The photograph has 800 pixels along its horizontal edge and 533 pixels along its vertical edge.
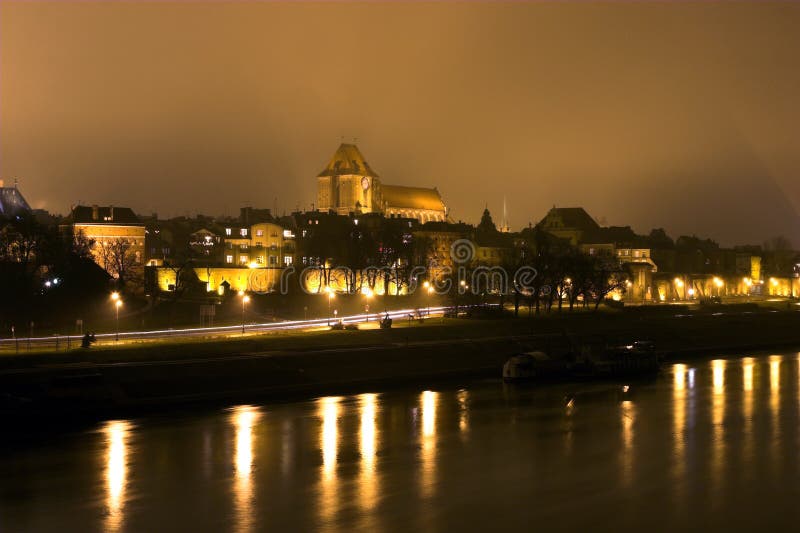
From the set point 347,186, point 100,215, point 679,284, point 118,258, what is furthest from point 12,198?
point 679,284

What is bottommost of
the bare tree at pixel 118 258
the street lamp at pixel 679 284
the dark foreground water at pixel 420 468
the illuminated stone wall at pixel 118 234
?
the dark foreground water at pixel 420 468

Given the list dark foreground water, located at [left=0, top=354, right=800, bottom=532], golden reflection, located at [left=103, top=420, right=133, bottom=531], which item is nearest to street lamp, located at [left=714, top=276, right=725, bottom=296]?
dark foreground water, located at [left=0, top=354, right=800, bottom=532]

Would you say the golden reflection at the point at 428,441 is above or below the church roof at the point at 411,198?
below

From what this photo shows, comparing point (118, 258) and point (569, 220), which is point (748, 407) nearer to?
point (118, 258)

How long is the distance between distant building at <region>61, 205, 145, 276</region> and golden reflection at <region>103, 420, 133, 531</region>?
5894 cm

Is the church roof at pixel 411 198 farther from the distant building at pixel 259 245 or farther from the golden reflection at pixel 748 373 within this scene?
the golden reflection at pixel 748 373

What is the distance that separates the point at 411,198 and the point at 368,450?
454 ft

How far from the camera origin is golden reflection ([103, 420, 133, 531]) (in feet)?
71.8

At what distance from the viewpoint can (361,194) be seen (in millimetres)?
157625

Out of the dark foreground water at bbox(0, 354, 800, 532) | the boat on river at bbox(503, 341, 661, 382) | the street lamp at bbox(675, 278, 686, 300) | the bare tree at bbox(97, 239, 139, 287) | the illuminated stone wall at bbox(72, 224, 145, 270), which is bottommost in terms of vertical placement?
the dark foreground water at bbox(0, 354, 800, 532)

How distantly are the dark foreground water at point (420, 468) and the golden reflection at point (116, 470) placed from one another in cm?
7

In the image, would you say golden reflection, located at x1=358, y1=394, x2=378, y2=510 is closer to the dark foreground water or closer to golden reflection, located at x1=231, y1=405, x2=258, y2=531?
the dark foreground water

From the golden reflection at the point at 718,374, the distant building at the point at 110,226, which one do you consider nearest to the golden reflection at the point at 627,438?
the golden reflection at the point at 718,374

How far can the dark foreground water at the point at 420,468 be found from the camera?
71.4ft
